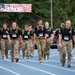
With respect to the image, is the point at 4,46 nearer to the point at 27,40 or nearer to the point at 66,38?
the point at 27,40

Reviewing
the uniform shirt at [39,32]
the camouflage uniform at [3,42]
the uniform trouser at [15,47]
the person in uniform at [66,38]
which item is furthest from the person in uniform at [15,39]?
the person in uniform at [66,38]

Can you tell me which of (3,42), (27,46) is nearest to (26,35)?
(27,46)

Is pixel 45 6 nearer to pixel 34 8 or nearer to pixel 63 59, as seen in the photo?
pixel 34 8

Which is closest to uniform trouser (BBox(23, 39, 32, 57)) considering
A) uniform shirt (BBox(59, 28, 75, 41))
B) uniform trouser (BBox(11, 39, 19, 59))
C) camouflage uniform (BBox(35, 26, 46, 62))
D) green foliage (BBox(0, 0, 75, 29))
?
uniform trouser (BBox(11, 39, 19, 59))

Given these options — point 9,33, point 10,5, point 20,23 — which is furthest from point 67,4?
point 9,33

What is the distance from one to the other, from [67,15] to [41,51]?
37.4 m

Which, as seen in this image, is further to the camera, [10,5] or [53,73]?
[10,5]

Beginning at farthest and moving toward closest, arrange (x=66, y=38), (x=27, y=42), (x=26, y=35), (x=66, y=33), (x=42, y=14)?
(x=42, y=14) < (x=27, y=42) < (x=26, y=35) < (x=66, y=38) < (x=66, y=33)

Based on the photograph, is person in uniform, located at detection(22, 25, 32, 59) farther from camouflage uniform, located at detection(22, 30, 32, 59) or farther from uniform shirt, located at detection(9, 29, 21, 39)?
uniform shirt, located at detection(9, 29, 21, 39)

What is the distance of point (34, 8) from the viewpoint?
5450 centimetres

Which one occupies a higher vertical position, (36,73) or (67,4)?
(67,4)

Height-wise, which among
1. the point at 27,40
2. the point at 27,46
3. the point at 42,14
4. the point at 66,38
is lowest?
the point at 27,46

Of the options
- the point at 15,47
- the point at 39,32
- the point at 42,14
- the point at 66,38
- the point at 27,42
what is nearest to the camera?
the point at 66,38

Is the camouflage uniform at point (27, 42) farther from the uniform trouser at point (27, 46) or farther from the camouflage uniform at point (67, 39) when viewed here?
the camouflage uniform at point (67, 39)
